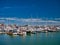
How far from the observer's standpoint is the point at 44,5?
4.39 meters

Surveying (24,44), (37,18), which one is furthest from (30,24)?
(24,44)

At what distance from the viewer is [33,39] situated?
15.4 ft

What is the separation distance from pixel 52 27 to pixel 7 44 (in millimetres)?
1361

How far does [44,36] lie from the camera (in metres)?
4.76

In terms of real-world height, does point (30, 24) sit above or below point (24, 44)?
above

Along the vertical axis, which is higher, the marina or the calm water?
the marina

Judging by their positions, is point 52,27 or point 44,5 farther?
point 52,27

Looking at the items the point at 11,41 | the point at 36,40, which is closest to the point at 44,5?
the point at 36,40

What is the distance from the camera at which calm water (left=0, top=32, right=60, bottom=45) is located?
175 inches

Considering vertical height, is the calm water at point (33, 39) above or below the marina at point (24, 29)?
below

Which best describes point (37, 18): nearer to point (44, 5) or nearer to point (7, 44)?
point (44, 5)

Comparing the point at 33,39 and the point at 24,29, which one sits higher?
the point at 24,29

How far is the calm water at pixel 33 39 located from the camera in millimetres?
4445

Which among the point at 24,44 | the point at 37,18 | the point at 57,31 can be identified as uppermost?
the point at 37,18
